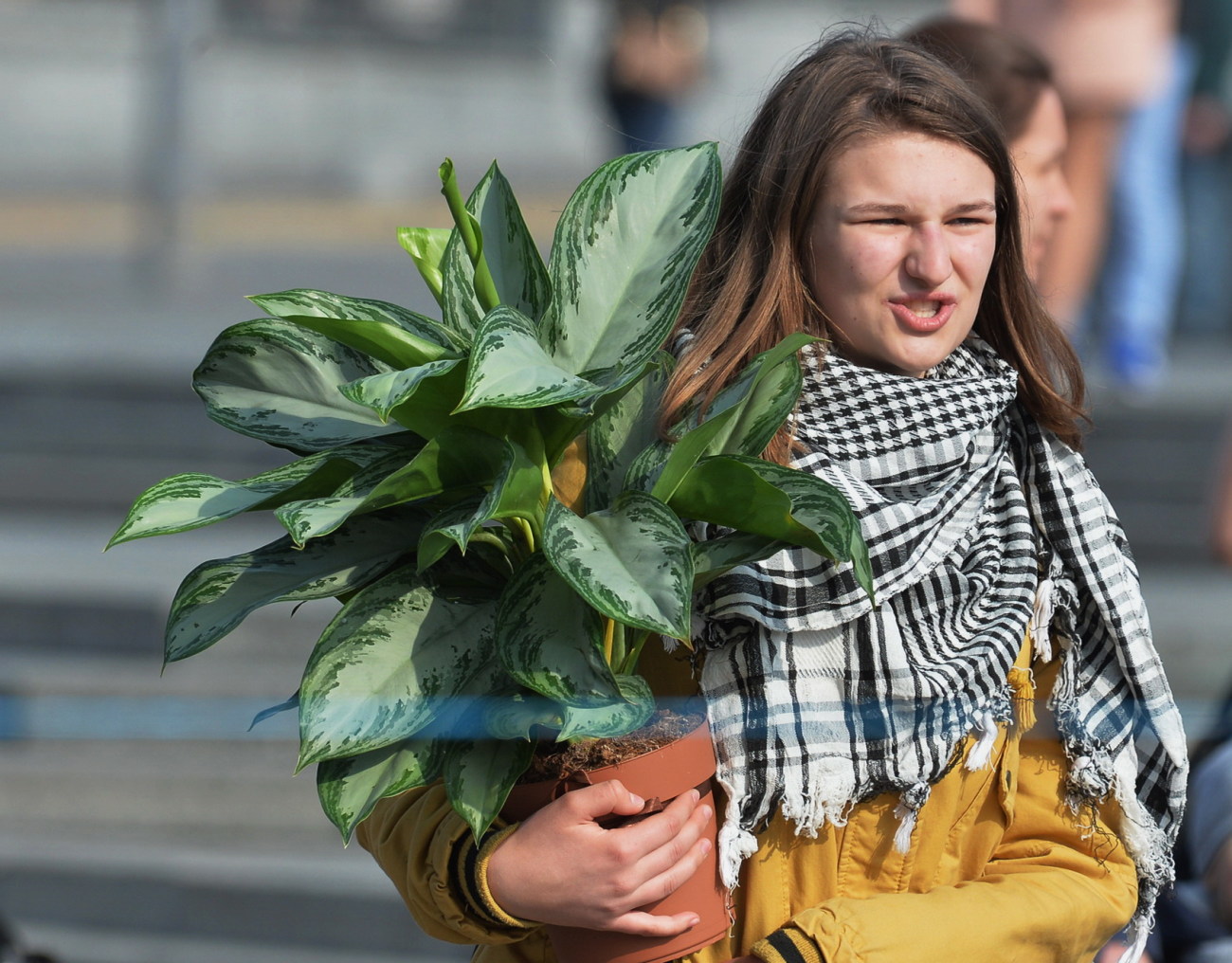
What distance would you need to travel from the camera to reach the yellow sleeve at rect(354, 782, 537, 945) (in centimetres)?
121

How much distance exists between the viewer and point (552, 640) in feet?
3.51

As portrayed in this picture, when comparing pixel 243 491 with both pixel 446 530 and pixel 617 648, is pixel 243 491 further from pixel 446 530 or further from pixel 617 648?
pixel 617 648

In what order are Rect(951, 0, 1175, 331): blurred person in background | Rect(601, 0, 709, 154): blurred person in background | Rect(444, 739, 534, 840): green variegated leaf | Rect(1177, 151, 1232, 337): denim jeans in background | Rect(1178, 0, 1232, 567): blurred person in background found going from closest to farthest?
1. Rect(444, 739, 534, 840): green variegated leaf
2. Rect(951, 0, 1175, 331): blurred person in background
3. Rect(1178, 0, 1232, 567): blurred person in background
4. Rect(1177, 151, 1232, 337): denim jeans in background
5. Rect(601, 0, 709, 154): blurred person in background

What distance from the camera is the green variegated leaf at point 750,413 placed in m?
1.10

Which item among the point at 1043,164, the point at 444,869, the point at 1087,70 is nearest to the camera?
the point at 444,869

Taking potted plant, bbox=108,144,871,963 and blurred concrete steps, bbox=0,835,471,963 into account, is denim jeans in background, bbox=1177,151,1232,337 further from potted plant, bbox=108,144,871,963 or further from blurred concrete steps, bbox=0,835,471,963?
potted plant, bbox=108,144,871,963

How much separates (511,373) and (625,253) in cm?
20

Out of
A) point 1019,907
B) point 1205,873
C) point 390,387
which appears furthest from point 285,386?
point 1205,873

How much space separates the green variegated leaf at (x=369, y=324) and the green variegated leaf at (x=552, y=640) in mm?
175

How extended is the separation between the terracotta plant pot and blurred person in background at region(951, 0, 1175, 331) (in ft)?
7.57

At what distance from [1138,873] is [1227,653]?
2.11 metres

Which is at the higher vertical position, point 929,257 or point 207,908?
point 929,257

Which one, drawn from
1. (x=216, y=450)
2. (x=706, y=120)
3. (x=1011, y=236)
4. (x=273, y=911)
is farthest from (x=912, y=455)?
(x=706, y=120)

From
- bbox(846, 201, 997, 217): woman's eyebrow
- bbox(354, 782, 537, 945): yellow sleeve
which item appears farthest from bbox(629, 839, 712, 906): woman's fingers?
bbox(846, 201, 997, 217): woman's eyebrow
